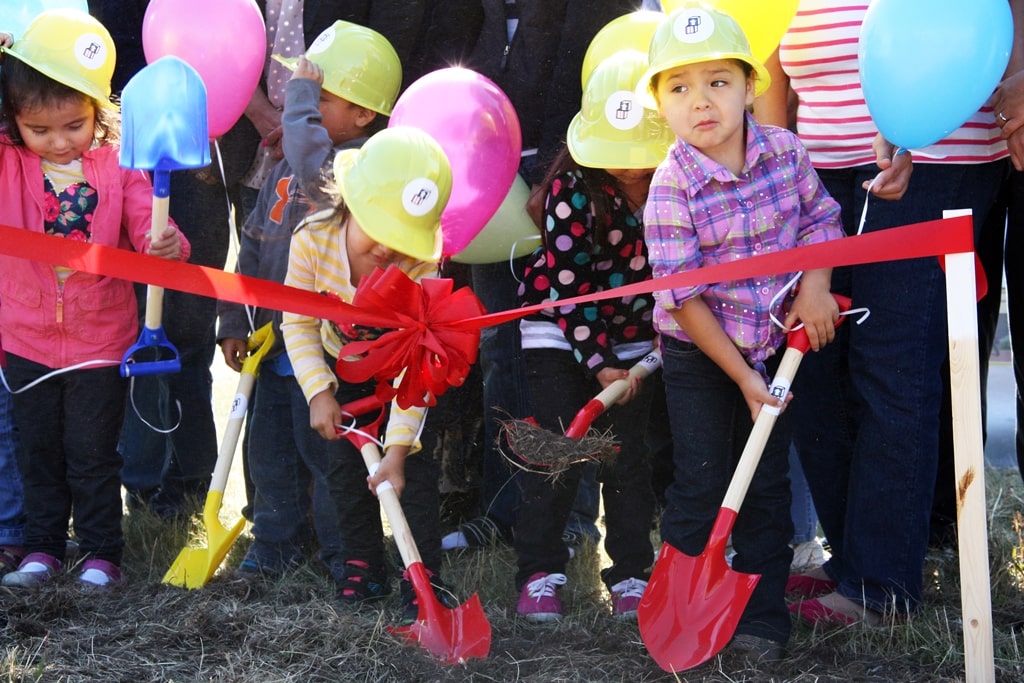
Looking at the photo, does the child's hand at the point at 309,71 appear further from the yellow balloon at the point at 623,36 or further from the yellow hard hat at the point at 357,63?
the yellow balloon at the point at 623,36

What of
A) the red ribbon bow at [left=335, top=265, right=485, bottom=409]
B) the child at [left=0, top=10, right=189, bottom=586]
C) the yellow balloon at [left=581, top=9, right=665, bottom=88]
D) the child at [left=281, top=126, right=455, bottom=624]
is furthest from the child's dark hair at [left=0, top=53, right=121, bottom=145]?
the yellow balloon at [left=581, top=9, right=665, bottom=88]

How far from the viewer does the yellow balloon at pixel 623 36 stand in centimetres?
345

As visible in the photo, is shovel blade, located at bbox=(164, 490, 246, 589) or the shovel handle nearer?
the shovel handle

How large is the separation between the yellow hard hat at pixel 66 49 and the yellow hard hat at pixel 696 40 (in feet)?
5.47

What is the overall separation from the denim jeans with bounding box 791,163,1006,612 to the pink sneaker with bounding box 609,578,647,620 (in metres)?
0.57

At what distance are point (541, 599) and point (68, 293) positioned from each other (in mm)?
1705

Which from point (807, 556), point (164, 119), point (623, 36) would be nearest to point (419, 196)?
point (164, 119)

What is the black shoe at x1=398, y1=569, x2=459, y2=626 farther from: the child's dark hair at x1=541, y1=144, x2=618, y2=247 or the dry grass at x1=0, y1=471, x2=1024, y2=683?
the child's dark hair at x1=541, y1=144, x2=618, y2=247

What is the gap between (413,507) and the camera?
11.6 feet

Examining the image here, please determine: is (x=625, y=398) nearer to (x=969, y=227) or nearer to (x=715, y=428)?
(x=715, y=428)

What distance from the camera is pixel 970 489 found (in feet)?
8.21

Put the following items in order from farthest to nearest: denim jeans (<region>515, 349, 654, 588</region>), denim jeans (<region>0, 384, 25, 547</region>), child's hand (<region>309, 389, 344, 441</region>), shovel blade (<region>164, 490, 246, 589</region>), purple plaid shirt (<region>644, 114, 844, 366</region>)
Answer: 1. denim jeans (<region>0, 384, 25, 547</region>)
2. shovel blade (<region>164, 490, 246, 589</region>)
3. denim jeans (<region>515, 349, 654, 588</region>)
4. child's hand (<region>309, 389, 344, 441</region>)
5. purple plaid shirt (<region>644, 114, 844, 366</region>)

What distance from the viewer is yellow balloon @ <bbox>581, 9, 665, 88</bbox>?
345 cm

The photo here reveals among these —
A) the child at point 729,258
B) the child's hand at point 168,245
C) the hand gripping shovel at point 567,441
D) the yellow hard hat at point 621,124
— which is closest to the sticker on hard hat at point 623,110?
the yellow hard hat at point 621,124
